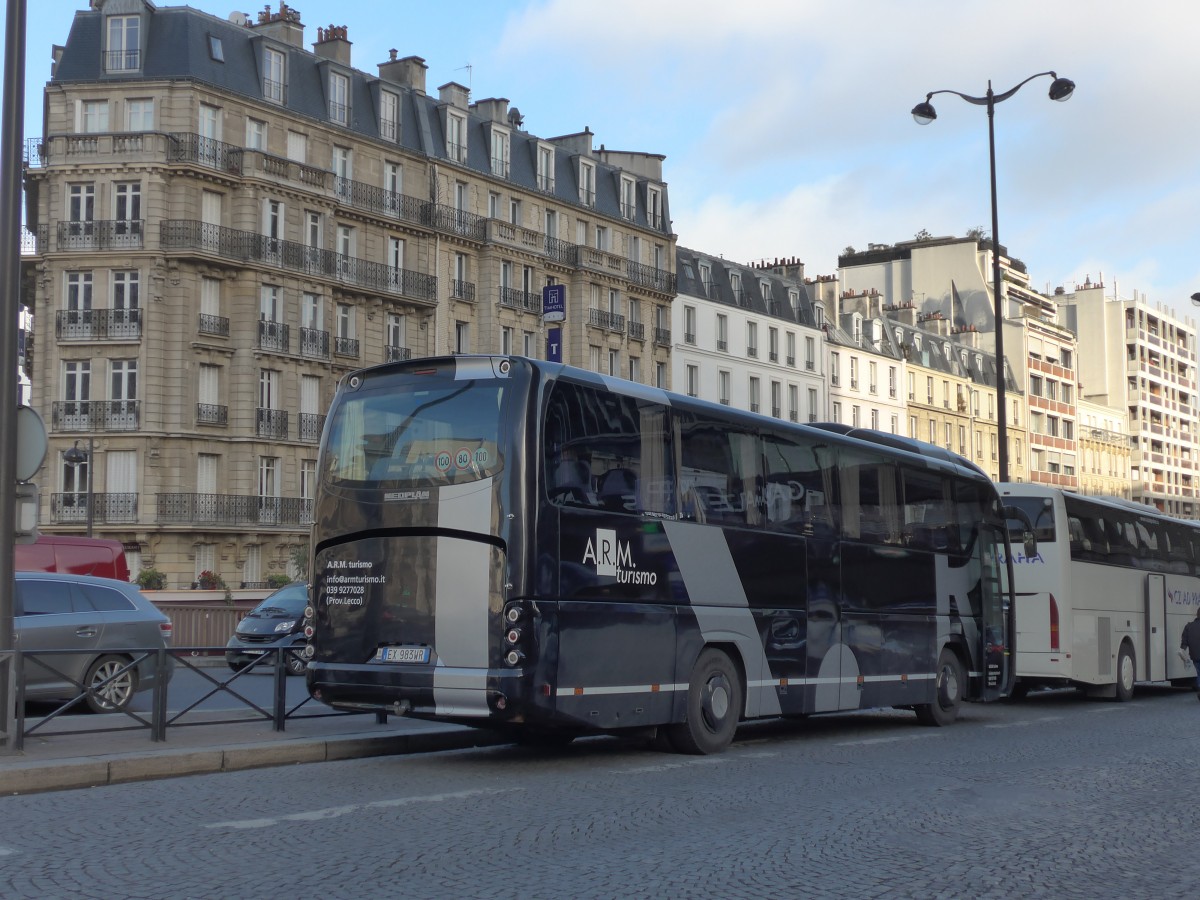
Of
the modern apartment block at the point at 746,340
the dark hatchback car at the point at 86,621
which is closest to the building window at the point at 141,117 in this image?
A: the modern apartment block at the point at 746,340

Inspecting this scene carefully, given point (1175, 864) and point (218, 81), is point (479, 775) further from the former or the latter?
point (218, 81)

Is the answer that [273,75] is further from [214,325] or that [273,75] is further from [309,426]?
[309,426]

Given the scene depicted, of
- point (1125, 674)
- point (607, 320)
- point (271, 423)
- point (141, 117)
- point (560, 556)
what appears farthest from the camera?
point (607, 320)

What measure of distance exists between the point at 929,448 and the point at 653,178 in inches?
2079

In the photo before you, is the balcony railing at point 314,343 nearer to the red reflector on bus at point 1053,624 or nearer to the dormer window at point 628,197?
the dormer window at point 628,197

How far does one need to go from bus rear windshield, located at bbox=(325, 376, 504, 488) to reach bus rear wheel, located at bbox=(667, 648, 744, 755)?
3097 mm

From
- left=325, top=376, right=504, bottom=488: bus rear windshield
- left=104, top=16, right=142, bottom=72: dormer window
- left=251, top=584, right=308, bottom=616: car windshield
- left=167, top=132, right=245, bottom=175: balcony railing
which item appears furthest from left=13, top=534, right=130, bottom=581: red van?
left=104, top=16, right=142, bottom=72: dormer window

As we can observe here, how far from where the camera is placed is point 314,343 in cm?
5344

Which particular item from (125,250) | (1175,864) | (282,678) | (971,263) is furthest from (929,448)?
(971,263)

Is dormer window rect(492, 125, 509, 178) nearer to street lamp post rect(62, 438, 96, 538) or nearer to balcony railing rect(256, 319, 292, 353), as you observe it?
balcony railing rect(256, 319, 292, 353)

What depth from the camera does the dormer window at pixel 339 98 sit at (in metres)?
54.8

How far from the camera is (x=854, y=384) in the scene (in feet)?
267

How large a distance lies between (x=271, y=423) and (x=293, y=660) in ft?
124

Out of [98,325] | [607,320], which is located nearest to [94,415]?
[98,325]
